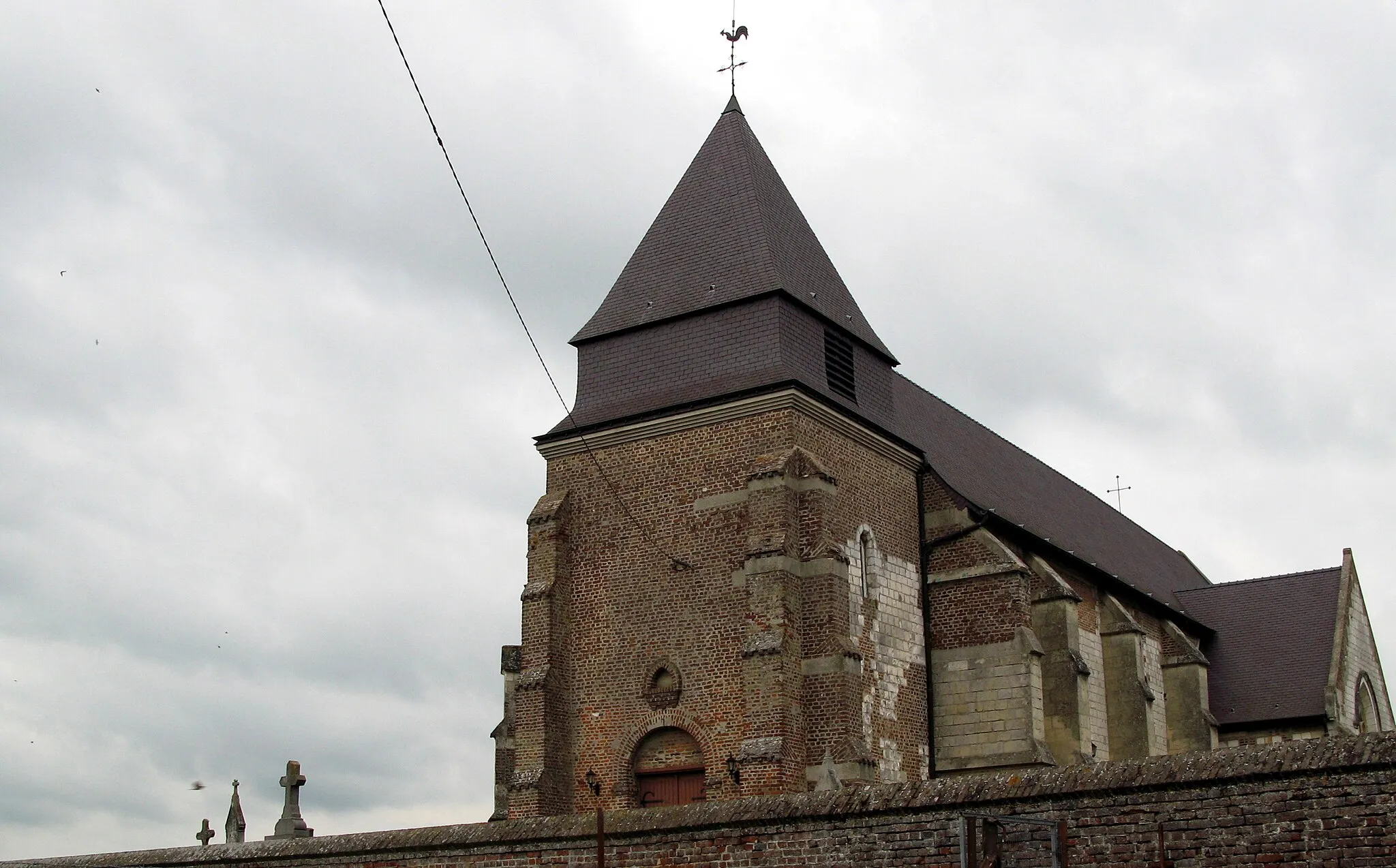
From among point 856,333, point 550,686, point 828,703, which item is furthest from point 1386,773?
point 856,333

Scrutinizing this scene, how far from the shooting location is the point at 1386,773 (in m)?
9.27

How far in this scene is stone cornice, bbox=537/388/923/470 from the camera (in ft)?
74.6

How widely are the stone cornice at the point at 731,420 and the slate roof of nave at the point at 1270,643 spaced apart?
11964 mm

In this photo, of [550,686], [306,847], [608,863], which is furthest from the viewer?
[550,686]

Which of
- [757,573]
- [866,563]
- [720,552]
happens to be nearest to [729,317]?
[720,552]

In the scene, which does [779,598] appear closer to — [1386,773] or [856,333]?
[856,333]

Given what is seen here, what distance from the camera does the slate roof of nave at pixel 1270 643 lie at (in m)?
31.8

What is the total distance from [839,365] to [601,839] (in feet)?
46.8

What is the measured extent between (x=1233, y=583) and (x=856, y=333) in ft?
53.9

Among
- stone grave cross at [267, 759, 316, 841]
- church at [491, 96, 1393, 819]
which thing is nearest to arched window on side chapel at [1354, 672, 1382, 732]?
church at [491, 96, 1393, 819]

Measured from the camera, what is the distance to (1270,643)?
3372cm

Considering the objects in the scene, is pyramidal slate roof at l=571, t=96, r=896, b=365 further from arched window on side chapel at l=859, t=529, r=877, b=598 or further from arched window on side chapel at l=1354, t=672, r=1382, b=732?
arched window on side chapel at l=1354, t=672, r=1382, b=732

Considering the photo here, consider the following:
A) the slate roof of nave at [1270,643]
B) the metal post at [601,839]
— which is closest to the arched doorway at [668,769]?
the metal post at [601,839]

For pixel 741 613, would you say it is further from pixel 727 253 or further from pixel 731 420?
pixel 727 253
